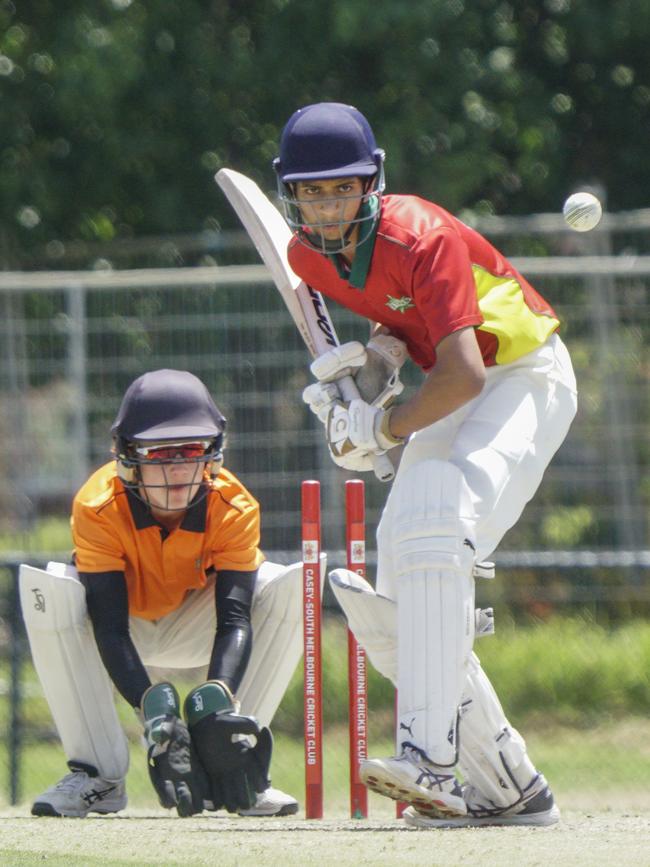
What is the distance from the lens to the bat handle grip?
167 inches

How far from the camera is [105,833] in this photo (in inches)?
157

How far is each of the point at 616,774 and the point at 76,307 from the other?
343 cm

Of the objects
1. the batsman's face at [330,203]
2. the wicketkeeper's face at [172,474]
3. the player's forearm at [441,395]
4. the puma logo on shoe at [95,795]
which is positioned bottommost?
the puma logo on shoe at [95,795]

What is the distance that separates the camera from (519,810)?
4.27m

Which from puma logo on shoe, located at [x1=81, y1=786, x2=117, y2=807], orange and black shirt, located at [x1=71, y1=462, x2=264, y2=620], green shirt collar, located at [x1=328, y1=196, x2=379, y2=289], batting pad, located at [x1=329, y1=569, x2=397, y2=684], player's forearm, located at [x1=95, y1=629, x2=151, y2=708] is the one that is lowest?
puma logo on shoe, located at [x1=81, y1=786, x2=117, y2=807]

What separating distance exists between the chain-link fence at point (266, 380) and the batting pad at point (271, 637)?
3070mm

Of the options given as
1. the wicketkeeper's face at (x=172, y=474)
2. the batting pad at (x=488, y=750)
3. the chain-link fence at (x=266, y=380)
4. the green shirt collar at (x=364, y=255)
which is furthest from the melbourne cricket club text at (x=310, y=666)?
the chain-link fence at (x=266, y=380)

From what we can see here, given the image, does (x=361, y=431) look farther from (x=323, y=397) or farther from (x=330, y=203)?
(x=330, y=203)

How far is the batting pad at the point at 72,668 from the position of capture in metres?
4.63

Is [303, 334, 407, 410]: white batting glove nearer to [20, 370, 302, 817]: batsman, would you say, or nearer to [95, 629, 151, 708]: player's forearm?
[20, 370, 302, 817]: batsman

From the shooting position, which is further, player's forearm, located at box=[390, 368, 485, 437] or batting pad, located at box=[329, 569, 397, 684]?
batting pad, located at box=[329, 569, 397, 684]

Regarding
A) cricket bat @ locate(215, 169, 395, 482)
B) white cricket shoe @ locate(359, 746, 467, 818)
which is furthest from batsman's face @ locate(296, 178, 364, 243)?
white cricket shoe @ locate(359, 746, 467, 818)

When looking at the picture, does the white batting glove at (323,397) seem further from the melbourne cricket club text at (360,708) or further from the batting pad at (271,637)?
the melbourne cricket club text at (360,708)

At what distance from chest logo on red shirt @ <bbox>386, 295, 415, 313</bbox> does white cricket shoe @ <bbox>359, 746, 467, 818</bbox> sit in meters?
1.04
